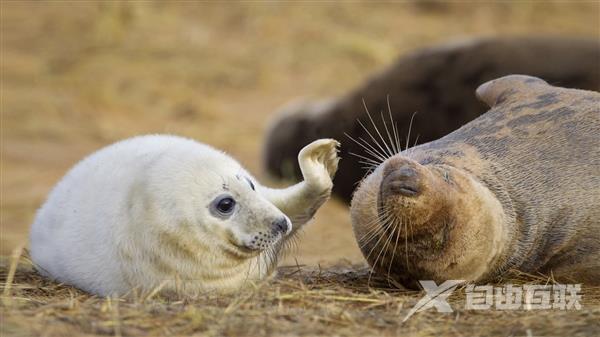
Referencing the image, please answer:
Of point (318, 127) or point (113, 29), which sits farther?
point (113, 29)

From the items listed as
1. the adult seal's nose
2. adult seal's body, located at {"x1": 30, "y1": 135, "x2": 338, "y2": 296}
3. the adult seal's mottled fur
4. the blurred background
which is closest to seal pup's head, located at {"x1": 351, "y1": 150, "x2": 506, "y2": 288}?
the adult seal's nose

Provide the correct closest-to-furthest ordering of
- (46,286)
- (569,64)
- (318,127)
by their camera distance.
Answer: (46,286) < (569,64) < (318,127)

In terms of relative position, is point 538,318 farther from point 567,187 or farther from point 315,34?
point 315,34

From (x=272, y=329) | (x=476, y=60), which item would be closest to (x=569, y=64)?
(x=476, y=60)

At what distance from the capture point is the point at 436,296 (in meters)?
4.66

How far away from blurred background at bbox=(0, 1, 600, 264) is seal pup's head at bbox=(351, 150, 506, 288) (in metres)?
3.96

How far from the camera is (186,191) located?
4.59m

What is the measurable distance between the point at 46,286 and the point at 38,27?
9.80 m

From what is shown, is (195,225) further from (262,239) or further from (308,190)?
(308,190)

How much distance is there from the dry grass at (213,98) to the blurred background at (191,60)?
0.03 metres

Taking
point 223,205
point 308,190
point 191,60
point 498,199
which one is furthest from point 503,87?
point 191,60

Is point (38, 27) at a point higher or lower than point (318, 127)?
higher

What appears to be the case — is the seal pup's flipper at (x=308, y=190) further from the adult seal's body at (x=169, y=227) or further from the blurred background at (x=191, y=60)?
the blurred background at (x=191, y=60)

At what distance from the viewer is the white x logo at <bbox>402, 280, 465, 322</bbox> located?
14.5 ft
